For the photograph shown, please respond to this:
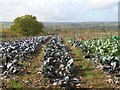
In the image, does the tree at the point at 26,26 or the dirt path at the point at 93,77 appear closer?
the dirt path at the point at 93,77

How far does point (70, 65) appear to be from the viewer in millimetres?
14055

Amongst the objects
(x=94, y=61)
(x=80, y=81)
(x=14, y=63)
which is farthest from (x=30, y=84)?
(x=94, y=61)

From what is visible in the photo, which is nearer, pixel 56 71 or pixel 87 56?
pixel 56 71

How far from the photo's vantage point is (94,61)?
1703 centimetres

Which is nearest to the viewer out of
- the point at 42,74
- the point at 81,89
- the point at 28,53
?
the point at 81,89

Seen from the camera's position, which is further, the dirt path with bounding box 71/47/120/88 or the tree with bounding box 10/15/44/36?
the tree with bounding box 10/15/44/36

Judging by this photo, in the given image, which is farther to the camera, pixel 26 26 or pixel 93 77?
pixel 26 26

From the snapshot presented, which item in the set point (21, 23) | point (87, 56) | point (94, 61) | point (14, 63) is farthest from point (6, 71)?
point (21, 23)

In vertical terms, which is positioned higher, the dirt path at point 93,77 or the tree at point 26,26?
the dirt path at point 93,77

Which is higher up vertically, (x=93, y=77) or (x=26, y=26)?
(x=93, y=77)

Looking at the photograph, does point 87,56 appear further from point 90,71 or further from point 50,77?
point 50,77

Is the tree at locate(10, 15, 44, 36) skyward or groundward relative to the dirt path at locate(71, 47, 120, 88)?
groundward

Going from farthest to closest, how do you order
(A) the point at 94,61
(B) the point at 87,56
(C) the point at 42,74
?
1. (B) the point at 87,56
2. (A) the point at 94,61
3. (C) the point at 42,74

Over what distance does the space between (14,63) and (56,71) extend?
8.67ft
